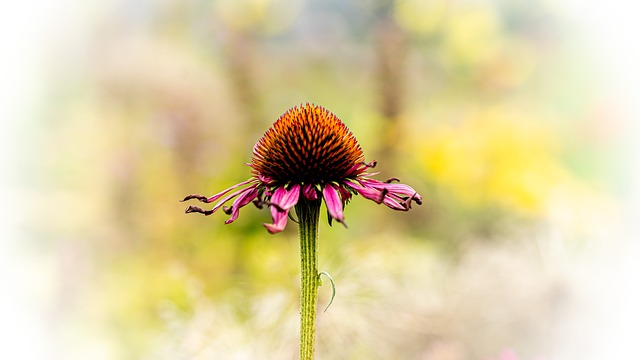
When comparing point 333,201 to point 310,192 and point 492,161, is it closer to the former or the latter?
point 310,192

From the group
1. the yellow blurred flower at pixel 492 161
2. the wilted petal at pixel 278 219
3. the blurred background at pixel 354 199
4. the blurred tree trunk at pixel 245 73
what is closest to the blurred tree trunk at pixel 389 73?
the blurred background at pixel 354 199

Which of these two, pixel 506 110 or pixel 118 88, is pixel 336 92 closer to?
pixel 506 110

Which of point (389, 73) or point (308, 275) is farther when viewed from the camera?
point (389, 73)

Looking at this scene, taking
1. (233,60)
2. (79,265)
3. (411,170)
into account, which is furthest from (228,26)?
(79,265)

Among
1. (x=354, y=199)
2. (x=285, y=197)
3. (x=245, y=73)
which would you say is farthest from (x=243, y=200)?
(x=245, y=73)

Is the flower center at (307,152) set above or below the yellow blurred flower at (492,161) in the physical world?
below

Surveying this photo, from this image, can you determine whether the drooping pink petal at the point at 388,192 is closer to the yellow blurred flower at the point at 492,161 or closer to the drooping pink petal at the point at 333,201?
the drooping pink petal at the point at 333,201

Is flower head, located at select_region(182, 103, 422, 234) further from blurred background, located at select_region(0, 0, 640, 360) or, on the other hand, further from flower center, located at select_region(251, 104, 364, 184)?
blurred background, located at select_region(0, 0, 640, 360)

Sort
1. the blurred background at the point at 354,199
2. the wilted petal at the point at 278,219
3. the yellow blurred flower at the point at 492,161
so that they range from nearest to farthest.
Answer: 1. the wilted petal at the point at 278,219
2. the blurred background at the point at 354,199
3. the yellow blurred flower at the point at 492,161
